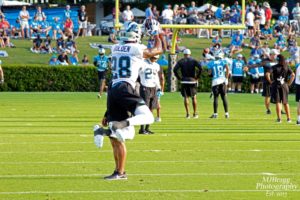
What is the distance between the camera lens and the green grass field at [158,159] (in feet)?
32.9

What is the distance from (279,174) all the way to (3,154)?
4217 mm

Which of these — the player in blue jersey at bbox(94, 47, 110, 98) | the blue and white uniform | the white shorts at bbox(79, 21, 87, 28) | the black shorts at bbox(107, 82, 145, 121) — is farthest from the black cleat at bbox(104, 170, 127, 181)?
the white shorts at bbox(79, 21, 87, 28)

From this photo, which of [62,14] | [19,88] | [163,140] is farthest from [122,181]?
[62,14]

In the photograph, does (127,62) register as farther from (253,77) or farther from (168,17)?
(253,77)

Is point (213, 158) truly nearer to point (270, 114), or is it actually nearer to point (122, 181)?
point (122, 181)

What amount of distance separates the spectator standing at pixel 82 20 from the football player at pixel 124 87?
104ft

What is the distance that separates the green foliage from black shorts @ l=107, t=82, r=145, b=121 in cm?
2359

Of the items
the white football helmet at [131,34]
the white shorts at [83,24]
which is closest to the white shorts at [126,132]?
the white football helmet at [131,34]

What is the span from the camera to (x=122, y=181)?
1070 centimetres

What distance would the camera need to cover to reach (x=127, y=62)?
10.9 meters

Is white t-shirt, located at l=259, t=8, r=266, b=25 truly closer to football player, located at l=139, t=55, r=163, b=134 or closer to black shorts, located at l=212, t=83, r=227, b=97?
black shorts, located at l=212, t=83, r=227, b=97

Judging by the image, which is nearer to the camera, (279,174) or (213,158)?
(279,174)

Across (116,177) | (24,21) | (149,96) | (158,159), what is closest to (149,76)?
(149,96)

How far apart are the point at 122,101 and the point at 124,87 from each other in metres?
0.18
